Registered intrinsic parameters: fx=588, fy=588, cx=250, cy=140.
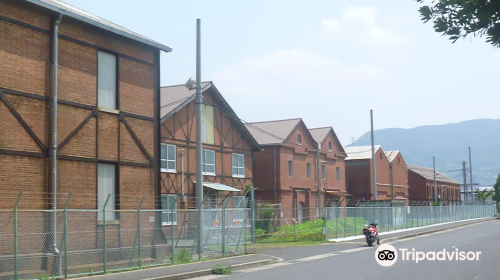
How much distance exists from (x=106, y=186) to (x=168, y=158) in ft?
45.9

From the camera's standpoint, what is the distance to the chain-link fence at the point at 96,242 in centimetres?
1593

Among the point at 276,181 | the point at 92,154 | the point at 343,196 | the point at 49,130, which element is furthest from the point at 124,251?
the point at 343,196

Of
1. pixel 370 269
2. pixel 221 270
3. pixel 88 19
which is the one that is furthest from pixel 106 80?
pixel 370 269

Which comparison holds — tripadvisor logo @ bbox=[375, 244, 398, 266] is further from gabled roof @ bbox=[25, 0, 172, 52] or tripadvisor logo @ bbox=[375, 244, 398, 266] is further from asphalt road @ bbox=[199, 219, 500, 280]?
gabled roof @ bbox=[25, 0, 172, 52]

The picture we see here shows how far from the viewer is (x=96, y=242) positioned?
60.7ft

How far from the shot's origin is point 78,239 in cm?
1755

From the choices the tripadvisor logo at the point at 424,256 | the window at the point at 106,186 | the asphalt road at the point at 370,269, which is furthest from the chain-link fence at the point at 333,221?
the window at the point at 106,186

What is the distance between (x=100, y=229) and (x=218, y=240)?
17.8ft

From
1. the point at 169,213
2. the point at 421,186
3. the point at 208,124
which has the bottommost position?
the point at 169,213

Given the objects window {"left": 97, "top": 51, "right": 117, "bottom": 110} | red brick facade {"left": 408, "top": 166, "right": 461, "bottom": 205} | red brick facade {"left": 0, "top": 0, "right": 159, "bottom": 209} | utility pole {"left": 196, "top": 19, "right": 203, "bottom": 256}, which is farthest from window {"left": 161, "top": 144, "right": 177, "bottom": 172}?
red brick facade {"left": 408, "top": 166, "right": 461, "bottom": 205}

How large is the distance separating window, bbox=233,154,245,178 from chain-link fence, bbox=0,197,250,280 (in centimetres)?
1729

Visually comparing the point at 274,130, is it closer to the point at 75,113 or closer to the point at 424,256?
the point at 424,256

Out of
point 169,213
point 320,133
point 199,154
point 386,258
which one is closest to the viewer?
point 386,258

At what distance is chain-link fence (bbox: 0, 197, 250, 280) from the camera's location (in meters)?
15.9
